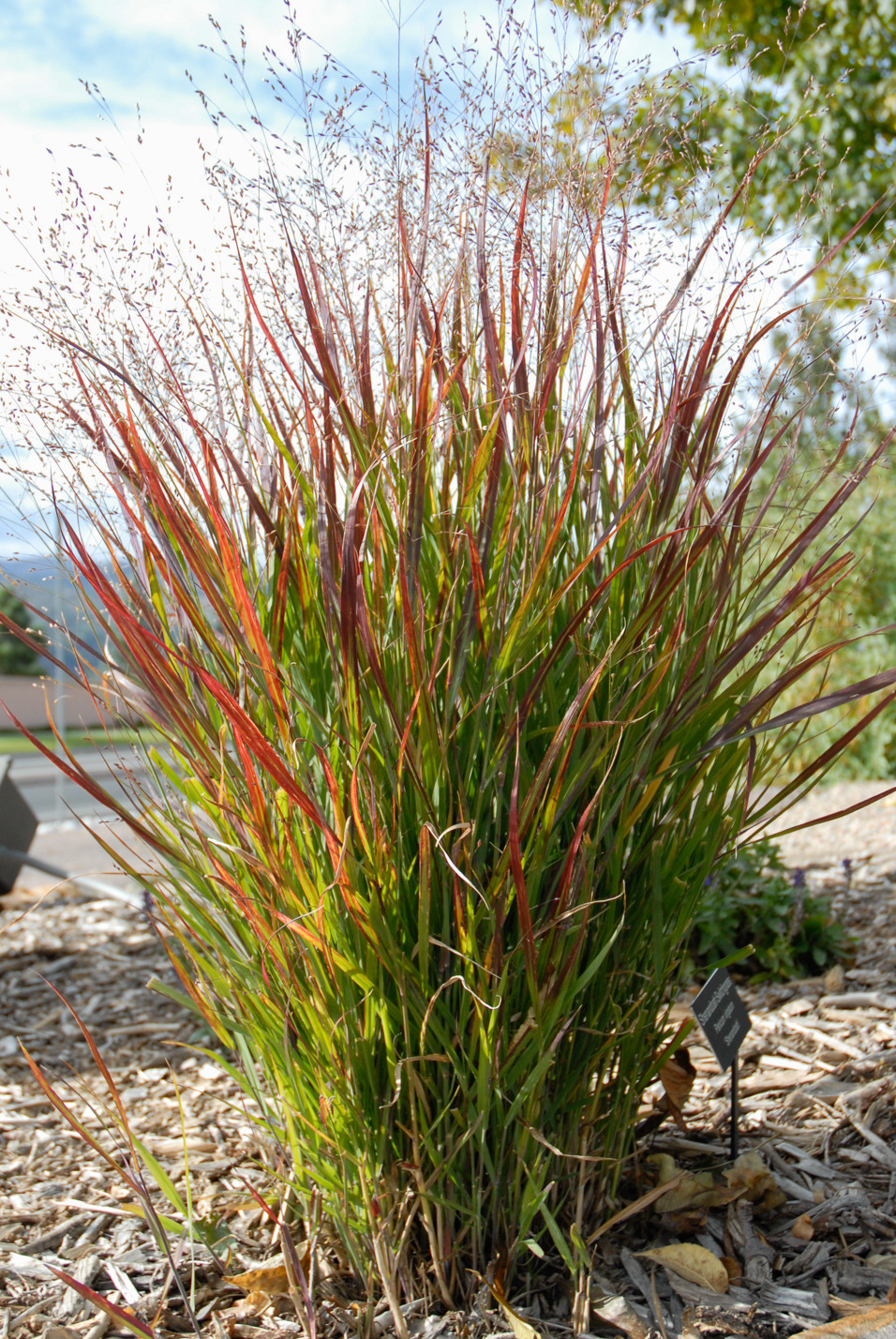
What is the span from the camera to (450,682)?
4.25 feet

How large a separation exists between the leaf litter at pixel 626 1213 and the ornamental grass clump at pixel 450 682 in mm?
111

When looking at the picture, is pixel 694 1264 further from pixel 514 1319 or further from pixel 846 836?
pixel 846 836

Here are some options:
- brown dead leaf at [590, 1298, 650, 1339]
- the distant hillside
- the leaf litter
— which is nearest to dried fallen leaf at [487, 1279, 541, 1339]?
the leaf litter

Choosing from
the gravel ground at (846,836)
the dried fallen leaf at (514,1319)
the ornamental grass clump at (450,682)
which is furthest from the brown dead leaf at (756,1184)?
the gravel ground at (846,836)

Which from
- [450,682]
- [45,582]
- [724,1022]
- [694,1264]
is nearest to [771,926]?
[724,1022]

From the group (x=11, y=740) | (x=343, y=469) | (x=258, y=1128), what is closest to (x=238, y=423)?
(x=343, y=469)

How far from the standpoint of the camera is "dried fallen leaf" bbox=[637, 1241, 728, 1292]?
152cm

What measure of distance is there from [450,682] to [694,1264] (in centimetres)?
Answer: 102

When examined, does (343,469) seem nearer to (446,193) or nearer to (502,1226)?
(446,193)

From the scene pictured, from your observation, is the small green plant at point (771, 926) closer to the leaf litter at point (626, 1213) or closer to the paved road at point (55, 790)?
the leaf litter at point (626, 1213)

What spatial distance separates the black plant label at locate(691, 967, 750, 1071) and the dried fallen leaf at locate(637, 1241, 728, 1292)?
0.30 metres

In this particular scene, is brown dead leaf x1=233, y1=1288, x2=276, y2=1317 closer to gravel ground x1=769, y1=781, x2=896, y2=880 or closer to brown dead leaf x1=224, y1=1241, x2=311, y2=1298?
brown dead leaf x1=224, y1=1241, x2=311, y2=1298

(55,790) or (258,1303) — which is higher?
(258,1303)

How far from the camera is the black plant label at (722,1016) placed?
1.70 metres
